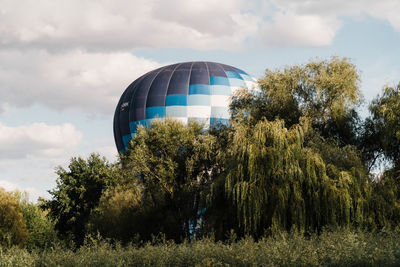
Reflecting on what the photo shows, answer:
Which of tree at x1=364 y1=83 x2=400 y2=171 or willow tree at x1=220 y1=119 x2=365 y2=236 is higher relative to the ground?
tree at x1=364 y1=83 x2=400 y2=171

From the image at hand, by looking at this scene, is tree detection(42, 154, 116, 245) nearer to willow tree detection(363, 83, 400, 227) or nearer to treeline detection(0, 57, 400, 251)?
treeline detection(0, 57, 400, 251)

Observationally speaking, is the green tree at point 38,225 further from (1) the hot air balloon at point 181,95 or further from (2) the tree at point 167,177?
(2) the tree at point 167,177

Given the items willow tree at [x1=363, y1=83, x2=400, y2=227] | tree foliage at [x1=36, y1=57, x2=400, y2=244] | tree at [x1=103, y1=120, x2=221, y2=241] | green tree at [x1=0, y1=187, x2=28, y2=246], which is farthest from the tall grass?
green tree at [x1=0, y1=187, x2=28, y2=246]

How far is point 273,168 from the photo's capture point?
77.5 ft

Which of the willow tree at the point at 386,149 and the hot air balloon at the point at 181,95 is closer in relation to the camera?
the willow tree at the point at 386,149

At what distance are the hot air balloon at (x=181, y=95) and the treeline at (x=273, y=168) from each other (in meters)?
8.68

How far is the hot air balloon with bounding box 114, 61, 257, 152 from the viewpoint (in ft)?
144

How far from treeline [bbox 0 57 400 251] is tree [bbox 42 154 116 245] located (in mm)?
8838

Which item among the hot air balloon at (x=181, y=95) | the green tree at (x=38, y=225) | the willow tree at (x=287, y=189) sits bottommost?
the green tree at (x=38, y=225)

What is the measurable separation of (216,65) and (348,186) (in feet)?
88.0

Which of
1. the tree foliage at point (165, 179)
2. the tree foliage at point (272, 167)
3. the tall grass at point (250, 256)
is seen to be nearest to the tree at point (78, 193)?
the tree foliage at point (272, 167)

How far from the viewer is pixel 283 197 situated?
2273 centimetres

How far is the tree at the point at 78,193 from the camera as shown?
46.8 m

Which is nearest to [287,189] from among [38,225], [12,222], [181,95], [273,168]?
[273,168]
